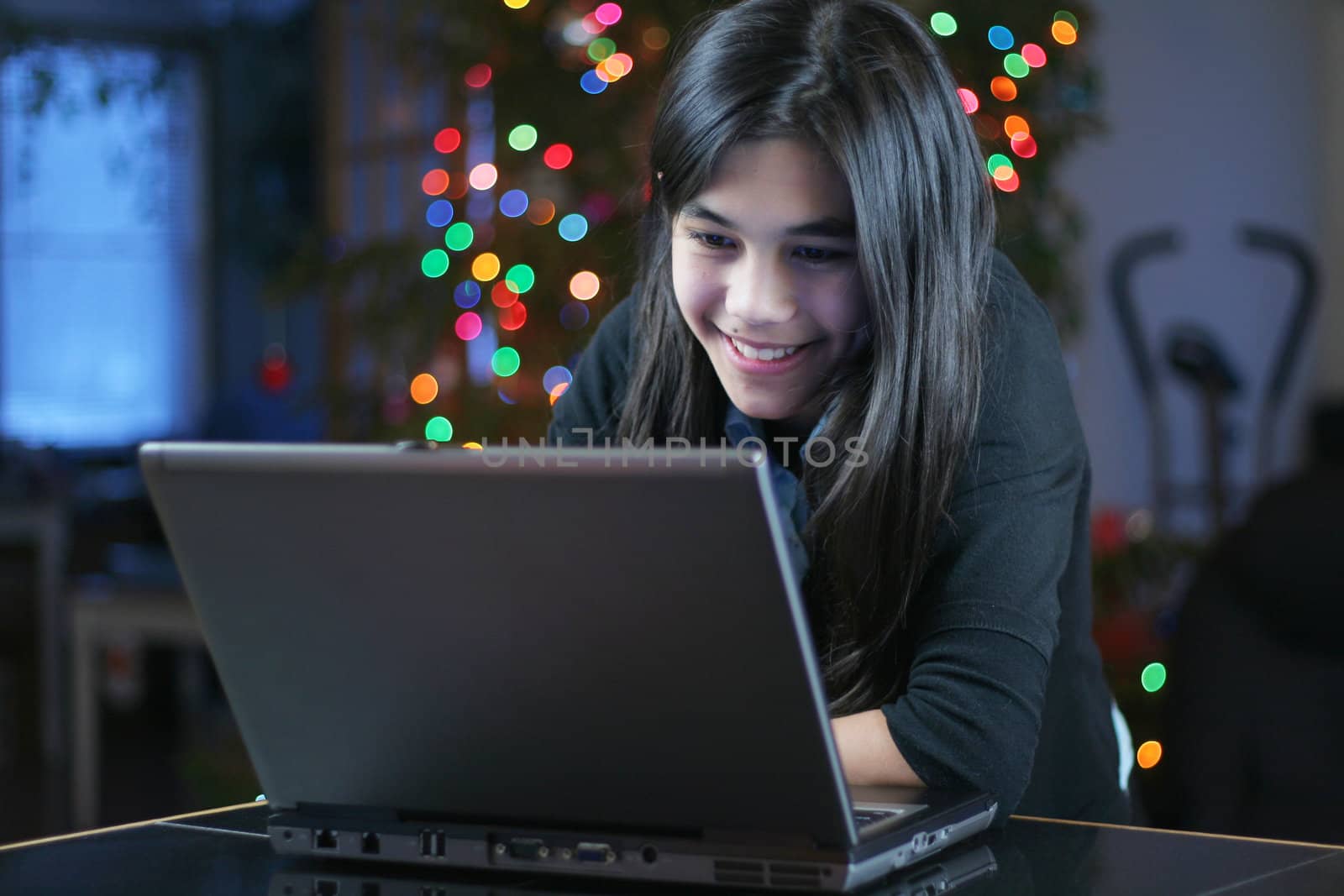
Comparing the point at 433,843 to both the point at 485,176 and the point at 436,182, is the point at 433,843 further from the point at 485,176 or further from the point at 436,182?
the point at 436,182

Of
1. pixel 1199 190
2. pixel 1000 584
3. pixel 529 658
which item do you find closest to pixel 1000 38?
pixel 1000 584

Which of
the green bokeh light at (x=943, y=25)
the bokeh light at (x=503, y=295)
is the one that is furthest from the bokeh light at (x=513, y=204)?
the green bokeh light at (x=943, y=25)

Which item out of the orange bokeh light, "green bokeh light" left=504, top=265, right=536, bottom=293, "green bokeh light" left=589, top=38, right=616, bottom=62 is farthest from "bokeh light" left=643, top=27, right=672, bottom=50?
the orange bokeh light

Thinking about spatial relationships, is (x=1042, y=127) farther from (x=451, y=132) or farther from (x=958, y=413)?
(x=958, y=413)

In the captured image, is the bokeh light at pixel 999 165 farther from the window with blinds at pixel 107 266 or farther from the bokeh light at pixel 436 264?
the window with blinds at pixel 107 266

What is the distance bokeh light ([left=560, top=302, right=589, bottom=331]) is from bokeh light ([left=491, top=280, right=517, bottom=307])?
0.09 meters

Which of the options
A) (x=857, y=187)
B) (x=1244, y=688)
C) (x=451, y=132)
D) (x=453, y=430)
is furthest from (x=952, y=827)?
(x=451, y=132)

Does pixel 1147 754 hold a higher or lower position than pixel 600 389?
lower

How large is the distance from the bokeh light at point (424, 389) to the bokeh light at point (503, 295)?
0.23 m

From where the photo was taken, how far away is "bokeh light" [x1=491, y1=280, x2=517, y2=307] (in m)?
2.94

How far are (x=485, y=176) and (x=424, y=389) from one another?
0.41m

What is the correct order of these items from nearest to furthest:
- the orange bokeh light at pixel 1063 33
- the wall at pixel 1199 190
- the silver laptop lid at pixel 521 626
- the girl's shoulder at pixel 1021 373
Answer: the silver laptop lid at pixel 521 626 < the girl's shoulder at pixel 1021 373 < the orange bokeh light at pixel 1063 33 < the wall at pixel 1199 190

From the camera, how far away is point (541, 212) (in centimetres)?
294

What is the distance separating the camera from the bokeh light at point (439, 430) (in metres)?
2.91
